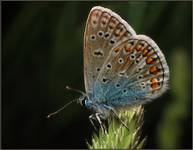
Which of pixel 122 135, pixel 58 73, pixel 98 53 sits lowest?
pixel 122 135

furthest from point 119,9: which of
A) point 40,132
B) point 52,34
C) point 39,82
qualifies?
point 40,132

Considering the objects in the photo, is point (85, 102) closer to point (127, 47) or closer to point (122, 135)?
point (127, 47)

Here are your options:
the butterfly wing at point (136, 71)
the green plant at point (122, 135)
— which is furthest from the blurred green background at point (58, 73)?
the green plant at point (122, 135)

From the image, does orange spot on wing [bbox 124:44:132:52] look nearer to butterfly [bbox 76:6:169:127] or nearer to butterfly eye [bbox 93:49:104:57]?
butterfly [bbox 76:6:169:127]

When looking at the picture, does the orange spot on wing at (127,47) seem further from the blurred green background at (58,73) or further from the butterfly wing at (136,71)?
the blurred green background at (58,73)

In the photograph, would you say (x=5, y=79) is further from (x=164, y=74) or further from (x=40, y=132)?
(x=164, y=74)

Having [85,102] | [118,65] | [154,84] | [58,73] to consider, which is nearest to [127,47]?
[118,65]

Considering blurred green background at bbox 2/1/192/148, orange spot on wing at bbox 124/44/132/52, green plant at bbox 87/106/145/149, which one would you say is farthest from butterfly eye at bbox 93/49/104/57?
blurred green background at bbox 2/1/192/148
